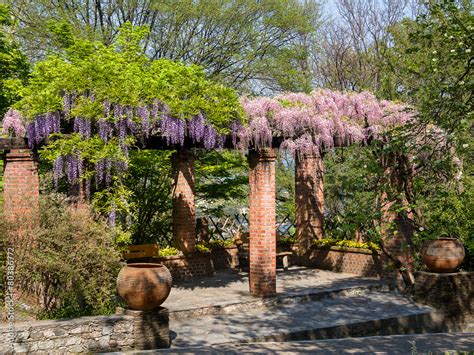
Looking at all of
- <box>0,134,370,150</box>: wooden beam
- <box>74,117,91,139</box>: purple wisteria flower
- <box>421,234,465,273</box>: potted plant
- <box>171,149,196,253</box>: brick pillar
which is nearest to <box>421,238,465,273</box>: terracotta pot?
<box>421,234,465,273</box>: potted plant

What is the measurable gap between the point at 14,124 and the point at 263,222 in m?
5.15

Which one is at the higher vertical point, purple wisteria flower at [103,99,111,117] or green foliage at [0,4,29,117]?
green foliage at [0,4,29,117]

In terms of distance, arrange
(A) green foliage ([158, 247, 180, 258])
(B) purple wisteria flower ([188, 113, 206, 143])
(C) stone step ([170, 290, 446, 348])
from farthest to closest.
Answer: (A) green foliage ([158, 247, 180, 258])
(B) purple wisteria flower ([188, 113, 206, 143])
(C) stone step ([170, 290, 446, 348])

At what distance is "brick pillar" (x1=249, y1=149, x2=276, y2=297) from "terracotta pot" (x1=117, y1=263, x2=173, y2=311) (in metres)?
3.64

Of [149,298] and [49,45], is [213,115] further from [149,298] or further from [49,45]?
[49,45]

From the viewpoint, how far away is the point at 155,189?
55.5ft

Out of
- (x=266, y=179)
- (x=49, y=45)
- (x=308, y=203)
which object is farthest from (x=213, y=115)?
(x=49, y=45)

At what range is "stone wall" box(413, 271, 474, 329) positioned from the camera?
11.7 m

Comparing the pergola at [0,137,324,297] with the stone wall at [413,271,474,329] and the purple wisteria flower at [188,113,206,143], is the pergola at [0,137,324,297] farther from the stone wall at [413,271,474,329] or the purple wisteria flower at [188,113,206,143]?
the stone wall at [413,271,474,329]

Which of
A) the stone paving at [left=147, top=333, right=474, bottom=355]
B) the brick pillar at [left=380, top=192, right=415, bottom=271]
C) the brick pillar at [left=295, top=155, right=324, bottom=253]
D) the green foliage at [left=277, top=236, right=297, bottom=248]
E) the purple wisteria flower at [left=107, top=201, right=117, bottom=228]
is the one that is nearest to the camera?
the stone paving at [left=147, top=333, right=474, bottom=355]

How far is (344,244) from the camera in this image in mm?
15508

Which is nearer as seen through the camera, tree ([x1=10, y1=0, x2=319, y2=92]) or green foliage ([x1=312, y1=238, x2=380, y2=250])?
green foliage ([x1=312, y1=238, x2=380, y2=250])

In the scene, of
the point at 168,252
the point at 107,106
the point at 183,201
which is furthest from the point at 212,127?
the point at 168,252

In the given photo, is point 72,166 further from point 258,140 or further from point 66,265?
point 258,140
